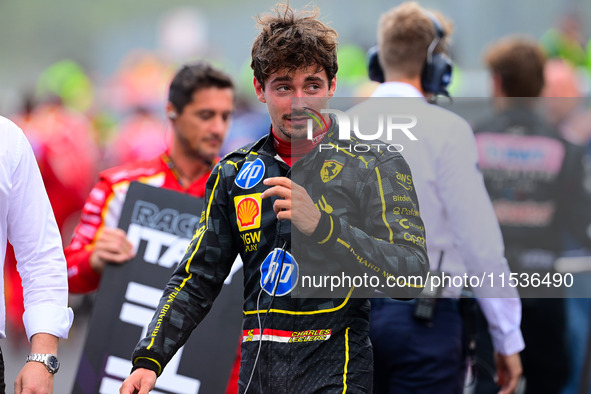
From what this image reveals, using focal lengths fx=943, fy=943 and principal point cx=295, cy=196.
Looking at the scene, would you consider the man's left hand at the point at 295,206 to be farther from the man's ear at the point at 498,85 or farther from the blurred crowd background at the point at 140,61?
the man's ear at the point at 498,85

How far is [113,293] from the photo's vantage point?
4094 millimetres

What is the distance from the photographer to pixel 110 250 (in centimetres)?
411

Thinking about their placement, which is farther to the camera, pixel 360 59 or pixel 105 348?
pixel 360 59

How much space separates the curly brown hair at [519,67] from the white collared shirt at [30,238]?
10.5ft

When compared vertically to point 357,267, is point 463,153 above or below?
above

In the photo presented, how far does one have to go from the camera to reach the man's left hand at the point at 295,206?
2.51m

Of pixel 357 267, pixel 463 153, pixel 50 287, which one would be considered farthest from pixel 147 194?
pixel 357 267

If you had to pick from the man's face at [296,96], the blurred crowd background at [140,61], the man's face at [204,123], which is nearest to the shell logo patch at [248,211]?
the man's face at [296,96]

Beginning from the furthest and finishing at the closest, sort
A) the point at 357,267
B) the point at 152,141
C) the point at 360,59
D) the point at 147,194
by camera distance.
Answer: the point at 360,59, the point at 152,141, the point at 147,194, the point at 357,267

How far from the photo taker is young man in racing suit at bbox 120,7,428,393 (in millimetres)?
2791

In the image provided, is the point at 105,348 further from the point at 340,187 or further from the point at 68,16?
the point at 68,16

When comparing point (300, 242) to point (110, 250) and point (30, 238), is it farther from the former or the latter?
point (110, 250)

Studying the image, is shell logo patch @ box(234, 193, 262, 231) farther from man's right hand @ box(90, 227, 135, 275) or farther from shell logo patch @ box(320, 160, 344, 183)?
man's right hand @ box(90, 227, 135, 275)

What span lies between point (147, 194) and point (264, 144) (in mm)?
1361
